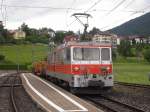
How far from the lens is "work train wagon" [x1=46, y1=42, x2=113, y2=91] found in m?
25.3

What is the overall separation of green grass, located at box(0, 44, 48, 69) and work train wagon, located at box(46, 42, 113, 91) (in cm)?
9792

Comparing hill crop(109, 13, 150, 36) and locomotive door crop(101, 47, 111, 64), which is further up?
hill crop(109, 13, 150, 36)

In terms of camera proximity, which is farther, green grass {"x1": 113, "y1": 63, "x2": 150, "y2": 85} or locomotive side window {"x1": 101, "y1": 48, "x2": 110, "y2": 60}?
green grass {"x1": 113, "y1": 63, "x2": 150, "y2": 85}

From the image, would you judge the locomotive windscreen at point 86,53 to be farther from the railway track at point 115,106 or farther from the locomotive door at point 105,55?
the railway track at point 115,106

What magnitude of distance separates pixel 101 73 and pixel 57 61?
666 cm

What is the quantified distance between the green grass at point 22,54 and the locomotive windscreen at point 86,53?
97.9 m

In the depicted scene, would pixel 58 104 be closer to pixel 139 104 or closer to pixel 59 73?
pixel 139 104

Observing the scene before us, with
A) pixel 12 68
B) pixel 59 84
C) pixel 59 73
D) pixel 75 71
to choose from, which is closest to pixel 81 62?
pixel 75 71

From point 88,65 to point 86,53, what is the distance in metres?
0.77

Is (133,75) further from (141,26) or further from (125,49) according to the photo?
(141,26)

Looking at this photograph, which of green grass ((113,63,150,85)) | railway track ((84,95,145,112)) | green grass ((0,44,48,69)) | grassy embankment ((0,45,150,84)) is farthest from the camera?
green grass ((0,44,48,69))

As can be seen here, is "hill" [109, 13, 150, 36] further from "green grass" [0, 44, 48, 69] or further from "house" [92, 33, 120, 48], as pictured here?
"house" [92, 33, 120, 48]

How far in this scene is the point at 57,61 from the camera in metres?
31.8

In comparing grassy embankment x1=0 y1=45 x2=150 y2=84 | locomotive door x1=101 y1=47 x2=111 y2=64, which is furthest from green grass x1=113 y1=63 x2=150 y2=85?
grassy embankment x1=0 y1=45 x2=150 y2=84
